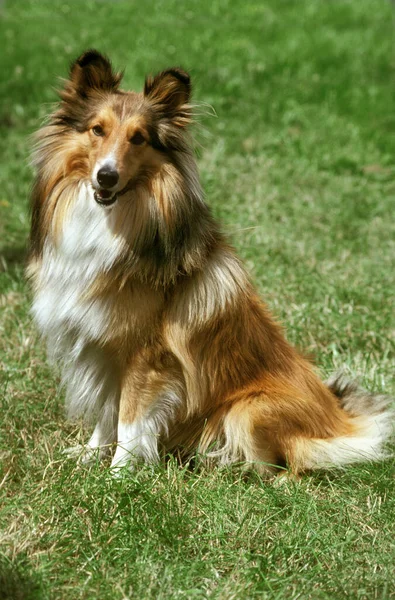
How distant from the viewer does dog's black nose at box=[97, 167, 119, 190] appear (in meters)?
3.43

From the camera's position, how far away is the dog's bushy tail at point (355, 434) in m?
3.89

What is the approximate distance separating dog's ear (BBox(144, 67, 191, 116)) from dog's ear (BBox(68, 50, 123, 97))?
190 mm

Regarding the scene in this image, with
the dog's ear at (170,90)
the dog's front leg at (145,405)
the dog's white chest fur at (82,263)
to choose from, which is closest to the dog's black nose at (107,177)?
the dog's white chest fur at (82,263)

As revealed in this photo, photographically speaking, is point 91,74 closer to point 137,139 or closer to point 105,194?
point 137,139

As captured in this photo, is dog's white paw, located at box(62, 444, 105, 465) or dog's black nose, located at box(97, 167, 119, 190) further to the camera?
dog's white paw, located at box(62, 444, 105, 465)

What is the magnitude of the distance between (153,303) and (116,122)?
0.87 m

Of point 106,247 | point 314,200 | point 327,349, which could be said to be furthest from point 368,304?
point 106,247

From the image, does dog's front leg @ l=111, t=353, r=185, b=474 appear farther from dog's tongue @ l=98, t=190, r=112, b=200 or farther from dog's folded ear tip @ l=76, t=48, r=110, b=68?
dog's folded ear tip @ l=76, t=48, r=110, b=68

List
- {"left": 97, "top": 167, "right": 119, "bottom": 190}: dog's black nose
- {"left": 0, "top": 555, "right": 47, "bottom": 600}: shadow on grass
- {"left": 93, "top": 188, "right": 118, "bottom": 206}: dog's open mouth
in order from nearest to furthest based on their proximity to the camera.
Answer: {"left": 0, "top": 555, "right": 47, "bottom": 600}: shadow on grass → {"left": 97, "top": 167, "right": 119, "bottom": 190}: dog's black nose → {"left": 93, "top": 188, "right": 118, "bottom": 206}: dog's open mouth

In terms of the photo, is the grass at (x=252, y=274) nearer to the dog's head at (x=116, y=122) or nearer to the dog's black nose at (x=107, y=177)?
the dog's head at (x=116, y=122)

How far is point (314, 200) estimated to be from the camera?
7438 mm

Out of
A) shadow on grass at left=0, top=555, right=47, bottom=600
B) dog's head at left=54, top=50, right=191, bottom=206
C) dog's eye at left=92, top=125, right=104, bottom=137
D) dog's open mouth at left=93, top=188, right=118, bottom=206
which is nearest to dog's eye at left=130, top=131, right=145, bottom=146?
dog's head at left=54, top=50, right=191, bottom=206

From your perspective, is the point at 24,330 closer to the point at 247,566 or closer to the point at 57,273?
the point at 57,273

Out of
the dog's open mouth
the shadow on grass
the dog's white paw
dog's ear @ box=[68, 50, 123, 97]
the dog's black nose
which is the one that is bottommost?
the shadow on grass
